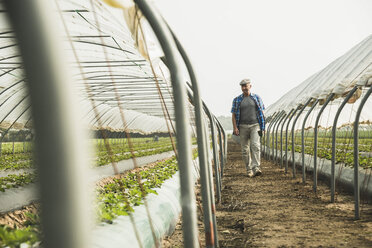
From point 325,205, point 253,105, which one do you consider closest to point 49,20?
point 325,205

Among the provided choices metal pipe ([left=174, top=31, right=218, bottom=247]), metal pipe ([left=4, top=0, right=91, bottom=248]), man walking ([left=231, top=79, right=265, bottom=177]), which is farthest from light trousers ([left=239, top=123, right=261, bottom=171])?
metal pipe ([left=4, top=0, right=91, bottom=248])

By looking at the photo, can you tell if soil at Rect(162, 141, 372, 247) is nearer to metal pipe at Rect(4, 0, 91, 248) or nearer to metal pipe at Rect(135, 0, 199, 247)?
metal pipe at Rect(135, 0, 199, 247)

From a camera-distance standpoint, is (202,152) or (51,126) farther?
(202,152)

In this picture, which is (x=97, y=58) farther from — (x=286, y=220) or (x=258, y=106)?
(x=286, y=220)

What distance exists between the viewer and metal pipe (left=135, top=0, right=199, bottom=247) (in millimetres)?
1066

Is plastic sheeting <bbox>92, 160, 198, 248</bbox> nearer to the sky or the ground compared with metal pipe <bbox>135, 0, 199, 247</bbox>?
nearer to the ground

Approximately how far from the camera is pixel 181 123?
3.47ft

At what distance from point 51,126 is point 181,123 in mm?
647

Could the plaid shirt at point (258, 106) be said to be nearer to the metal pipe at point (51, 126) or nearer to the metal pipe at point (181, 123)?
the metal pipe at point (181, 123)

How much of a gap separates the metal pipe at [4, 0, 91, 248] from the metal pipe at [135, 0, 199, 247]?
627mm

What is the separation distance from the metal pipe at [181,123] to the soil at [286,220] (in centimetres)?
180

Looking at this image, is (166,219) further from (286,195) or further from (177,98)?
(286,195)

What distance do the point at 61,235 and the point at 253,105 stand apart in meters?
5.95

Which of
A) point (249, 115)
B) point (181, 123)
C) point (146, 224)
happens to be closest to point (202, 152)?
point (181, 123)
